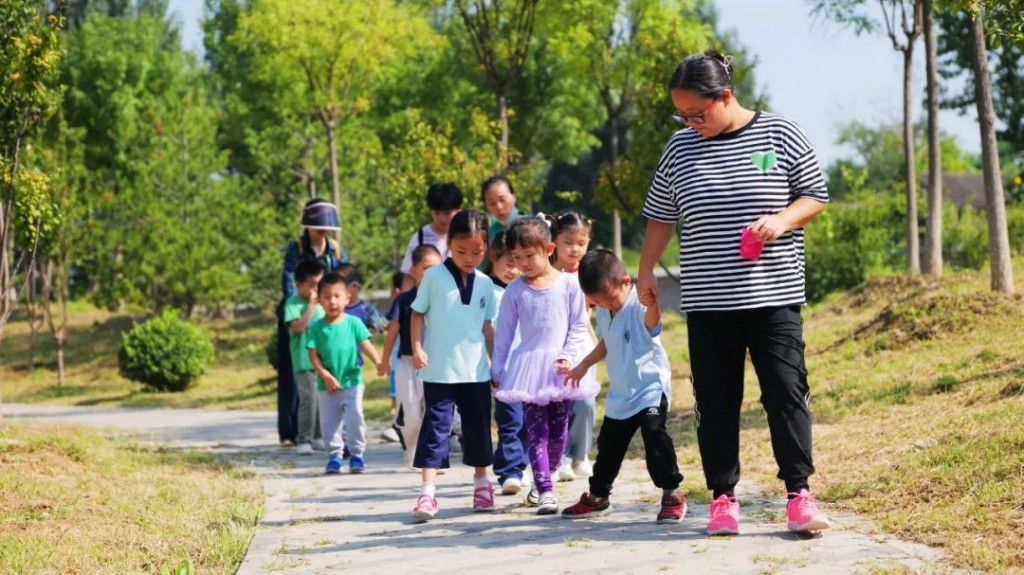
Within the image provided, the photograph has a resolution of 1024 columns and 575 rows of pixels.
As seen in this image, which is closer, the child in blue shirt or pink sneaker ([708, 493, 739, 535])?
pink sneaker ([708, 493, 739, 535])

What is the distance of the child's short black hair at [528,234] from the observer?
7.03 meters

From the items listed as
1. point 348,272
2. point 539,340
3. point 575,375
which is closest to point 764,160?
point 575,375

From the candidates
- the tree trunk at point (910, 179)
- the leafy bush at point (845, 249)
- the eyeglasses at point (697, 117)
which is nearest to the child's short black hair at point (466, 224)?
the eyeglasses at point (697, 117)

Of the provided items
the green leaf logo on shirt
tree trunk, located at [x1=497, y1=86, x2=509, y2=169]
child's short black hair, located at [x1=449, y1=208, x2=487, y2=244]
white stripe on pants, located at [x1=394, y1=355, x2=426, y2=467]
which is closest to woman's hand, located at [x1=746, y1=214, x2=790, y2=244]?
the green leaf logo on shirt

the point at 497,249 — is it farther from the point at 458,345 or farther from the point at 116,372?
the point at 116,372

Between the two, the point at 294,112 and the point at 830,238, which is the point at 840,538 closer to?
the point at 830,238

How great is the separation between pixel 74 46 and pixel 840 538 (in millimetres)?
37795

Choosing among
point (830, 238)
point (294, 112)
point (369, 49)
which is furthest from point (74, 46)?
point (830, 238)

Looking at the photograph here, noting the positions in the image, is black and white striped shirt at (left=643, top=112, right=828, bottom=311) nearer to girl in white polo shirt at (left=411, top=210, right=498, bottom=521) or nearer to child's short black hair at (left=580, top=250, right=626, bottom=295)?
child's short black hair at (left=580, top=250, right=626, bottom=295)

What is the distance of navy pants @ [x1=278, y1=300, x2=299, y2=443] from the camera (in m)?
10.6

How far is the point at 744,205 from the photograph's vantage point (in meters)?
5.52

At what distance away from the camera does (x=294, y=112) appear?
33531mm

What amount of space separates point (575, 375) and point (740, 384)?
1.18m

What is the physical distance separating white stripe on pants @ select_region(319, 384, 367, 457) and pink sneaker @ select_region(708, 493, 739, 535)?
3875 mm
